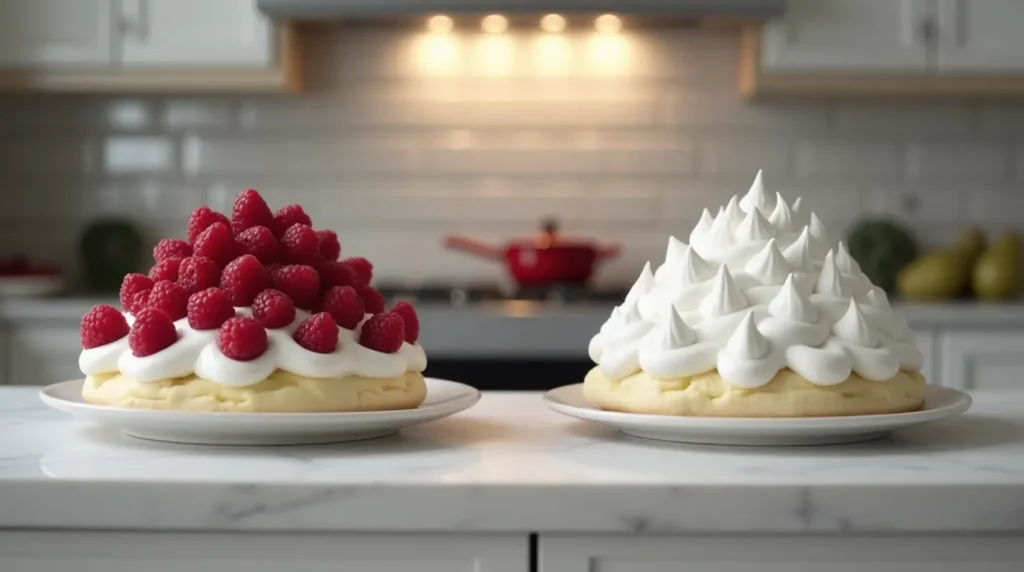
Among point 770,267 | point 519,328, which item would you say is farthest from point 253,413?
point 519,328

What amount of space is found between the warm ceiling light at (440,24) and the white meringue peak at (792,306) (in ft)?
5.96

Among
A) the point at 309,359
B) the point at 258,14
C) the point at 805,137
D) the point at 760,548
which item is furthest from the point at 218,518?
the point at 805,137

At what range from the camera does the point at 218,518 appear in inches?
29.4

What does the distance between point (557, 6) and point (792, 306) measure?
167 centimetres

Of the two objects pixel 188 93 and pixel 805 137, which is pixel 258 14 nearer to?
pixel 188 93

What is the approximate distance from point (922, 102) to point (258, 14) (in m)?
1.61

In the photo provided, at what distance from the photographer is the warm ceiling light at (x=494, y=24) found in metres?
2.67

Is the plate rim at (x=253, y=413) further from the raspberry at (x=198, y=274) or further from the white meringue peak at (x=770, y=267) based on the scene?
the white meringue peak at (x=770, y=267)

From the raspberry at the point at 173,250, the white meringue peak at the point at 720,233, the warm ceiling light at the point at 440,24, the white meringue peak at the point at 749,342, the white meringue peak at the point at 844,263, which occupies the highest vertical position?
the warm ceiling light at the point at 440,24

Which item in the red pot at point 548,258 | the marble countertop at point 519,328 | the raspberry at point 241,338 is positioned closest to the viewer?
the raspberry at point 241,338

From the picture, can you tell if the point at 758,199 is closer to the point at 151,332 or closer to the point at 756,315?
the point at 756,315

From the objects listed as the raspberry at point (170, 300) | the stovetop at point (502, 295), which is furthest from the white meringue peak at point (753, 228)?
the stovetop at point (502, 295)

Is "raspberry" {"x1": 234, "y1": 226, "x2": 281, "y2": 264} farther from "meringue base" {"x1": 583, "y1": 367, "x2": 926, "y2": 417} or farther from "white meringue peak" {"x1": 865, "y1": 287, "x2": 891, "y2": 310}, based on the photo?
"white meringue peak" {"x1": 865, "y1": 287, "x2": 891, "y2": 310}

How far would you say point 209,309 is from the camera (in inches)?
34.6
